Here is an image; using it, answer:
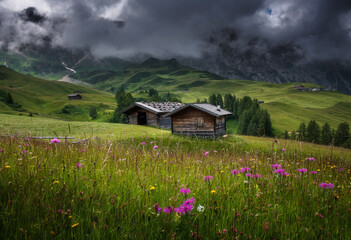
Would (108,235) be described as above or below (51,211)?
below

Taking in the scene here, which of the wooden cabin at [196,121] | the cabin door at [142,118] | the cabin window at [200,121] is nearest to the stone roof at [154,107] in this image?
the cabin door at [142,118]

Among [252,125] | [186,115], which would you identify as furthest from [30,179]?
[252,125]

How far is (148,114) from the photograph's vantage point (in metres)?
49.6

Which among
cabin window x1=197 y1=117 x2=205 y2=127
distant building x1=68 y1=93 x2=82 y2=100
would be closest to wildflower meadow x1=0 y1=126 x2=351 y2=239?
cabin window x1=197 y1=117 x2=205 y2=127

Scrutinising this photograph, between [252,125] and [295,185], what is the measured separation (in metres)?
101

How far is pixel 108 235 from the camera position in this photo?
1.92 m

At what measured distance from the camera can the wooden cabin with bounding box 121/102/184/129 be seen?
48.4m

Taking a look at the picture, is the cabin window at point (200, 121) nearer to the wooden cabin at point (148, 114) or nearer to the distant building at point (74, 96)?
the wooden cabin at point (148, 114)

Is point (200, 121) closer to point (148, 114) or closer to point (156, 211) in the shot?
point (148, 114)

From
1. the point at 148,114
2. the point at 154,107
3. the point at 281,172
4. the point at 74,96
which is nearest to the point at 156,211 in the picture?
the point at 281,172

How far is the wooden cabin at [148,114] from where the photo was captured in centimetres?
4841

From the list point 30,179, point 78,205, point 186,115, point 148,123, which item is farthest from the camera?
point 148,123

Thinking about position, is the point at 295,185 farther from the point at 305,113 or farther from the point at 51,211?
the point at 305,113

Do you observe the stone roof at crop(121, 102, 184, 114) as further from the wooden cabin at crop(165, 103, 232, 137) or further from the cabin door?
the wooden cabin at crop(165, 103, 232, 137)
